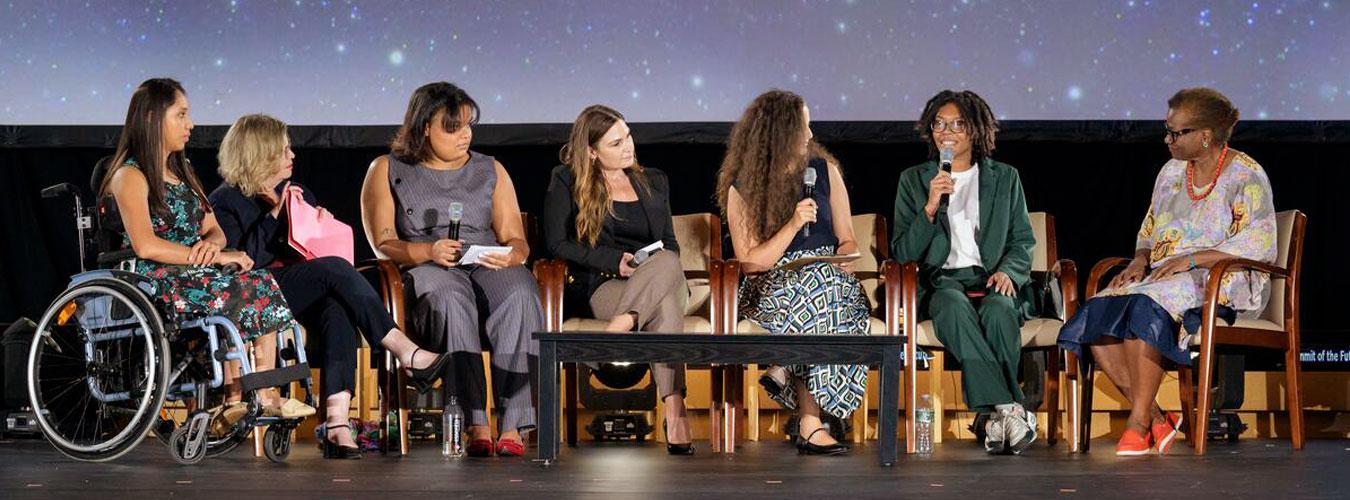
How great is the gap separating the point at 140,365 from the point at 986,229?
8.07ft

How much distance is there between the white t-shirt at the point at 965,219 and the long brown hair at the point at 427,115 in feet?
4.84

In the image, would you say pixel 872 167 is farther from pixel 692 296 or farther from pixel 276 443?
pixel 276 443

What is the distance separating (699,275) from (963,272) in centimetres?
81

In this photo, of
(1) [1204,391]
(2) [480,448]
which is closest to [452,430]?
(2) [480,448]

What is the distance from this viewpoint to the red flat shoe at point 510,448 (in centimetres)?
420

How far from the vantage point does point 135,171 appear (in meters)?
4.01

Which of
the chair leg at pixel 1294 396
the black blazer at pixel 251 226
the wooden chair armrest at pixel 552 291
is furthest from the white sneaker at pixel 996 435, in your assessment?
the black blazer at pixel 251 226

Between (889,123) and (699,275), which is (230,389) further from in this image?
(889,123)

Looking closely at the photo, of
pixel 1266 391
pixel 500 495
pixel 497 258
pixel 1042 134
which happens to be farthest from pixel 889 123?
pixel 500 495

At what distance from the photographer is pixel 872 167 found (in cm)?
592

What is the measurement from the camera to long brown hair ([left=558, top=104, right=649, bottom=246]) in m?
4.64

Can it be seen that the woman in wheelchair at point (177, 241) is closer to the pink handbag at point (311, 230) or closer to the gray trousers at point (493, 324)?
the pink handbag at point (311, 230)

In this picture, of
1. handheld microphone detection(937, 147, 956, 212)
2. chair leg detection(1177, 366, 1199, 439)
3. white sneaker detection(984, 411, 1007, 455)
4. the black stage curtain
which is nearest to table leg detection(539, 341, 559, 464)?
white sneaker detection(984, 411, 1007, 455)

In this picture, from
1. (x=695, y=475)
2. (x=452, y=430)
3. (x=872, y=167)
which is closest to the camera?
(x=695, y=475)
